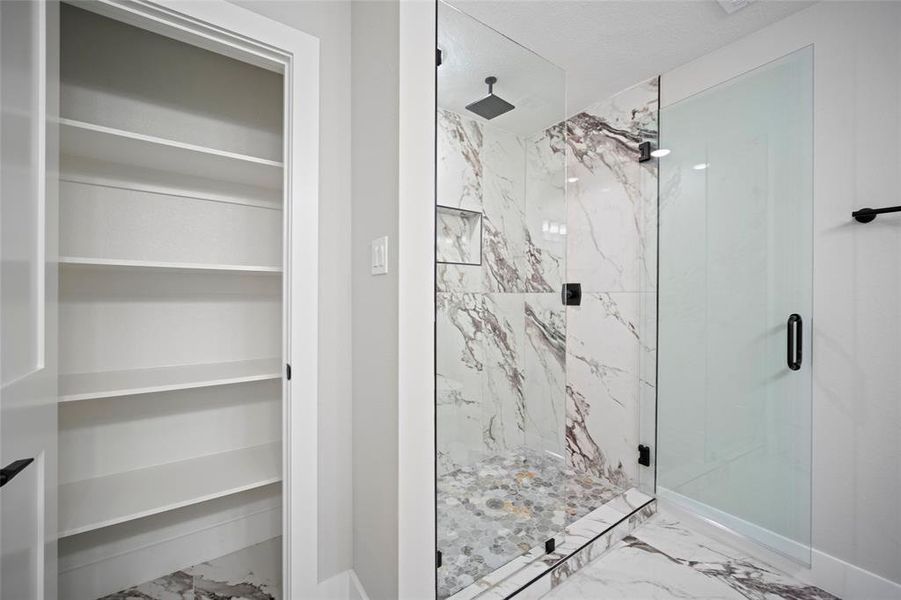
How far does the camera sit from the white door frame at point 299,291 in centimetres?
133

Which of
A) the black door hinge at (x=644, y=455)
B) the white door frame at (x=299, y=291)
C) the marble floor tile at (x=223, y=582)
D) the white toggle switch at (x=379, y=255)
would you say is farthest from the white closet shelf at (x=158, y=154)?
the black door hinge at (x=644, y=455)

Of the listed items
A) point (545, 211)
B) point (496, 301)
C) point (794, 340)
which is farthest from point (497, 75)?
point (794, 340)

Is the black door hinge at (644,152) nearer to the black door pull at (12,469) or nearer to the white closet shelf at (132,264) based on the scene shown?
the white closet shelf at (132,264)

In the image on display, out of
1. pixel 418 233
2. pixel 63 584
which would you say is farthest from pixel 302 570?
pixel 418 233

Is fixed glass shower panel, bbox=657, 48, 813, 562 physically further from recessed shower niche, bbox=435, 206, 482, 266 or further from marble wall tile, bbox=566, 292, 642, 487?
recessed shower niche, bbox=435, 206, 482, 266

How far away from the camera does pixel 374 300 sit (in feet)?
4.21

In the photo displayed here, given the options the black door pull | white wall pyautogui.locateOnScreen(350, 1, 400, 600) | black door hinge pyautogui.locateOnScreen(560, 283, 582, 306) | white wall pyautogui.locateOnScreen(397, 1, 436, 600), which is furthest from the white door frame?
black door hinge pyautogui.locateOnScreen(560, 283, 582, 306)

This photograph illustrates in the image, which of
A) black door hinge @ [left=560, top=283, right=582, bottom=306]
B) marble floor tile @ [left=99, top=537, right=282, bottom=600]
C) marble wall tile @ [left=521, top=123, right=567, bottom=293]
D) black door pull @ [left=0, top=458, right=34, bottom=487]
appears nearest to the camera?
black door pull @ [left=0, top=458, right=34, bottom=487]

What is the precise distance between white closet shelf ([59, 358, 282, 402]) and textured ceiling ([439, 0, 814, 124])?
1311 mm

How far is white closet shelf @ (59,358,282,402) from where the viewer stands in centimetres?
131

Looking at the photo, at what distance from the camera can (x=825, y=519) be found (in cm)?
157

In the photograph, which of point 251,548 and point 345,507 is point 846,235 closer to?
point 345,507

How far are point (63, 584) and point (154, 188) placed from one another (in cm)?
157

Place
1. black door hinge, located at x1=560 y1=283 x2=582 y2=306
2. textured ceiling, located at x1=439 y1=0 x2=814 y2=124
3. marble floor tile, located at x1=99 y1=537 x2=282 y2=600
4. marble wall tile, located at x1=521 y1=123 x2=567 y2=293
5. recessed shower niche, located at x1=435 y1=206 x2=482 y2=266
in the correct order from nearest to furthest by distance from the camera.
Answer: recessed shower niche, located at x1=435 y1=206 x2=482 y2=266, marble floor tile, located at x1=99 y1=537 x2=282 y2=600, textured ceiling, located at x1=439 y1=0 x2=814 y2=124, marble wall tile, located at x1=521 y1=123 x2=567 y2=293, black door hinge, located at x1=560 y1=283 x2=582 y2=306
